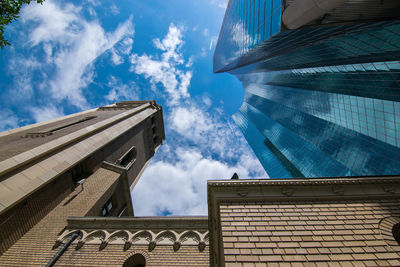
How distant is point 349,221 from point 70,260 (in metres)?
13.1

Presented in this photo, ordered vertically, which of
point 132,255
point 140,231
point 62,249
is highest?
point 140,231

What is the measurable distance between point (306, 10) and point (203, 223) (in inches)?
531

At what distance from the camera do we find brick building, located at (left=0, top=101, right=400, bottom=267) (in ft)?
18.4

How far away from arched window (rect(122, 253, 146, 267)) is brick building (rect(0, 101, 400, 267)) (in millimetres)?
58

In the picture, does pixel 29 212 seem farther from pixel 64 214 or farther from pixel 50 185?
pixel 64 214

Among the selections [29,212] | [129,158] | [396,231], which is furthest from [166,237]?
[129,158]

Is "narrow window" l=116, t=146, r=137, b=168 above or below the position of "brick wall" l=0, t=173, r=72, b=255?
above

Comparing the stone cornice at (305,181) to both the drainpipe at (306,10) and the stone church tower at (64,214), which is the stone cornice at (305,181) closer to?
the stone church tower at (64,214)

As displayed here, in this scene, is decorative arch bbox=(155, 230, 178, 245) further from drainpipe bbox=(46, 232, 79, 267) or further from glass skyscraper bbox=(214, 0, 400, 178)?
glass skyscraper bbox=(214, 0, 400, 178)

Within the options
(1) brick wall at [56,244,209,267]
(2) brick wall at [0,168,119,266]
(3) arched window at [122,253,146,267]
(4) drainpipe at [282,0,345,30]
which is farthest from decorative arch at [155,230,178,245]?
(4) drainpipe at [282,0,345,30]

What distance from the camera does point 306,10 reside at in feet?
29.5

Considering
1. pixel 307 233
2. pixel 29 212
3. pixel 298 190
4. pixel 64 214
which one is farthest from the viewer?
pixel 64 214

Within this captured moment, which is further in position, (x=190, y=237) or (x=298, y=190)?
(x=190, y=237)

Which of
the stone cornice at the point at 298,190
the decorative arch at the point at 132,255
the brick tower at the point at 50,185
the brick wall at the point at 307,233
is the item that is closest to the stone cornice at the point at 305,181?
the stone cornice at the point at 298,190
